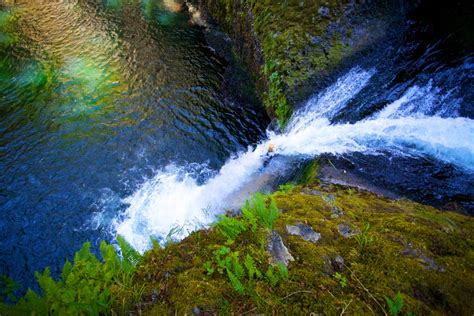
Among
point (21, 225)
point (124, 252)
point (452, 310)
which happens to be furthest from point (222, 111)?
point (452, 310)

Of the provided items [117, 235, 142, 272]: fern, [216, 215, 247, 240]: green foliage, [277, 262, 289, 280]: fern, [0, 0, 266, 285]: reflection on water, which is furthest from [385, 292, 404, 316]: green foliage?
[0, 0, 266, 285]: reflection on water

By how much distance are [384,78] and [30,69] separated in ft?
48.1

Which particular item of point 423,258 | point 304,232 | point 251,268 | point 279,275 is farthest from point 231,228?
point 423,258

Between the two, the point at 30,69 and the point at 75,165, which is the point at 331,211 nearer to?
the point at 75,165

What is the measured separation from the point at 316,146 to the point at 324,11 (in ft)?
16.8

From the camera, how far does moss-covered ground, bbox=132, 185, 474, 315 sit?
249 cm

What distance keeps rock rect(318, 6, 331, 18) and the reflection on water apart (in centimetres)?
384

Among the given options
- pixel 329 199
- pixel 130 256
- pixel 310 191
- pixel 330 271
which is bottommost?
pixel 310 191

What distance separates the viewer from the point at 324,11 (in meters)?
9.77

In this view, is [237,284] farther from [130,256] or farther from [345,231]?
[345,231]

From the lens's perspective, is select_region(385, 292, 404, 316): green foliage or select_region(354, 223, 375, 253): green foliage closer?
select_region(385, 292, 404, 316): green foliage

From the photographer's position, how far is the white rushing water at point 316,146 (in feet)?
21.2

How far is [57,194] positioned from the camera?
8.40m

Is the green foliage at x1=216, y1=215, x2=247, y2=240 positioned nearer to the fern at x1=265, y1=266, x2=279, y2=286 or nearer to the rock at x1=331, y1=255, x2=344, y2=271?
the fern at x1=265, y1=266, x2=279, y2=286
